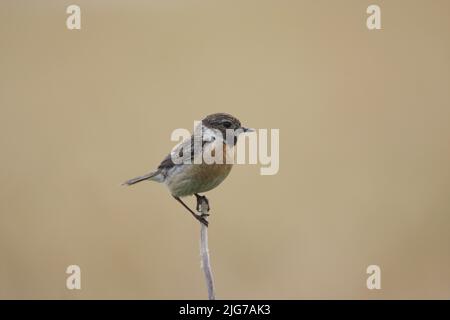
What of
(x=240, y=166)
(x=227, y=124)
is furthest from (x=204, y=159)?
(x=240, y=166)

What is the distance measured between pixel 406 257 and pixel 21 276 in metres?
4.44

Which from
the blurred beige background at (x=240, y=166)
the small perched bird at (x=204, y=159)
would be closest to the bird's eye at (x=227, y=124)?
the small perched bird at (x=204, y=159)

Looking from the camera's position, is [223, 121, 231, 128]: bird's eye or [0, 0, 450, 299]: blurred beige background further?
[0, 0, 450, 299]: blurred beige background

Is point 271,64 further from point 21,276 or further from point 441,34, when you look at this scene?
point 21,276

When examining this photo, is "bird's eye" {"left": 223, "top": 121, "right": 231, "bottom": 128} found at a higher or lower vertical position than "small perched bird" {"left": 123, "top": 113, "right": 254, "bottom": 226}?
higher

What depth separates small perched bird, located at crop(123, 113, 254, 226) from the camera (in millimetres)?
4297

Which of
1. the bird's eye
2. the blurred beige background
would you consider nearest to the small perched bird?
the bird's eye

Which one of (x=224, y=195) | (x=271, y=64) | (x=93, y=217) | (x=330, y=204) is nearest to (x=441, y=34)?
(x=271, y=64)

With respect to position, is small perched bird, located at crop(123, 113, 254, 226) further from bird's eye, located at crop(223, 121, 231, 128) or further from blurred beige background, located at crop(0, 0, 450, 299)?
blurred beige background, located at crop(0, 0, 450, 299)

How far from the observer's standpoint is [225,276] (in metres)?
6.27

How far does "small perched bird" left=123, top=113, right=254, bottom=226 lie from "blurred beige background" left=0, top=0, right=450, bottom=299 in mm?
1956

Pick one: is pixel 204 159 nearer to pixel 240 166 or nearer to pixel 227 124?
pixel 227 124

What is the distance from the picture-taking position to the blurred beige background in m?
6.39

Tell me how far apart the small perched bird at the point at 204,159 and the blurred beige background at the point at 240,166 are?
6.42 feet
